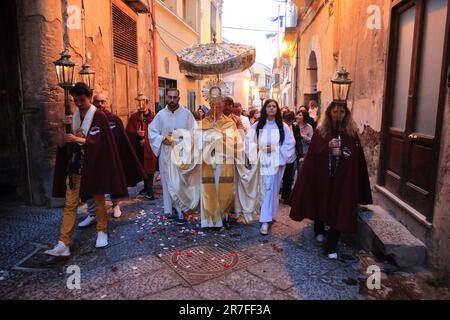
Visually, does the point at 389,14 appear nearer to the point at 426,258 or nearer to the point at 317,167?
the point at 317,167

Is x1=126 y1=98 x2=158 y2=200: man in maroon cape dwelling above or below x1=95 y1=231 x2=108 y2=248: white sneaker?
above

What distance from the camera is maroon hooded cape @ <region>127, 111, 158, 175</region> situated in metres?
6.79

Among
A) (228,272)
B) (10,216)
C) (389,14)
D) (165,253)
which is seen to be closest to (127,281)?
(165,253)

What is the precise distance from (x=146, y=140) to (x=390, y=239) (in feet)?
15.1

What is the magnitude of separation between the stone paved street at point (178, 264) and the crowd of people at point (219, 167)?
238mm

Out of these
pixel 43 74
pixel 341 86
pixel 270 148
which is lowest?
pixel 270 148

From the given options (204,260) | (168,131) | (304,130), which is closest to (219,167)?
(168,131)

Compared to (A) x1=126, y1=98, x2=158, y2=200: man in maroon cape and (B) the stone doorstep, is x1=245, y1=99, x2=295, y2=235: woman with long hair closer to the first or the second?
(B) the stone doorstep

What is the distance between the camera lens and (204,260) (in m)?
4.07

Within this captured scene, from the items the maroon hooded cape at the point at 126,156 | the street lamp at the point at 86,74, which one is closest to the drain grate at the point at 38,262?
the maroon hooded cape at the point at 126,156

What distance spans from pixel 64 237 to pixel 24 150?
8.44ft

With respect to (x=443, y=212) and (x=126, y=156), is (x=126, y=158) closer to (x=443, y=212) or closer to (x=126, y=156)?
(x=126, y=156)

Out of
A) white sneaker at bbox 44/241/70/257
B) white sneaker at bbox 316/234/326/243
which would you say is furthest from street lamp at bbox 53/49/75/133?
white sneaker at bbox 316/234/326/243

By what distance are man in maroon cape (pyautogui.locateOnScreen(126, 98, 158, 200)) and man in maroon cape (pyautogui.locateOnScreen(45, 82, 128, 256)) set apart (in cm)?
232
